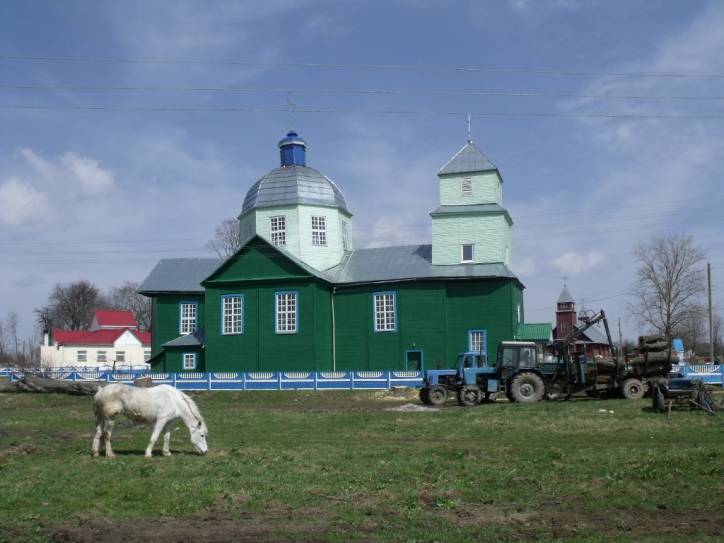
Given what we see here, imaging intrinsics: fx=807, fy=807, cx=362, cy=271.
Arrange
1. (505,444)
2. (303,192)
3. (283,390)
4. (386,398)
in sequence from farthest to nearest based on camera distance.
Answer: (303,192), (283,390), (386,398), (505,444)

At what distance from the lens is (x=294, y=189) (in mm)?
47062

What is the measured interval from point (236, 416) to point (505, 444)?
11055 millimetres

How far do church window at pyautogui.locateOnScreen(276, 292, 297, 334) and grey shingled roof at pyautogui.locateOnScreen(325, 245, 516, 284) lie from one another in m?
2.88

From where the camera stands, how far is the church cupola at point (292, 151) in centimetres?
5003

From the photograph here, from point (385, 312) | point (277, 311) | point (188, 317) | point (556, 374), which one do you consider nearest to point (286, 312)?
point (277, 311)

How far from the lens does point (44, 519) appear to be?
9977mm

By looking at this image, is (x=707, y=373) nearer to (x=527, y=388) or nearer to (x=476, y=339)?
(x=476, y=339)

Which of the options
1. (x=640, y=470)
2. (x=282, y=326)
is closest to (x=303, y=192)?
(x=282, y=326)

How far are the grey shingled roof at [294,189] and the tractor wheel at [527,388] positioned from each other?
866 inches

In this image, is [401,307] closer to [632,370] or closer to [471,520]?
[632,370]

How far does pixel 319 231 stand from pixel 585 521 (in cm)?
3799

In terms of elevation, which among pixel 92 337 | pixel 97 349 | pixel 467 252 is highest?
pixel 467 252

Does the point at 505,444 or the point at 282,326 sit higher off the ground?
the point at 282,326

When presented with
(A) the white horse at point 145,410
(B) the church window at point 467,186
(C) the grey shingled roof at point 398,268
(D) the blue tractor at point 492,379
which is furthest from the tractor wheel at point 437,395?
(B) the church window at point 467,186
